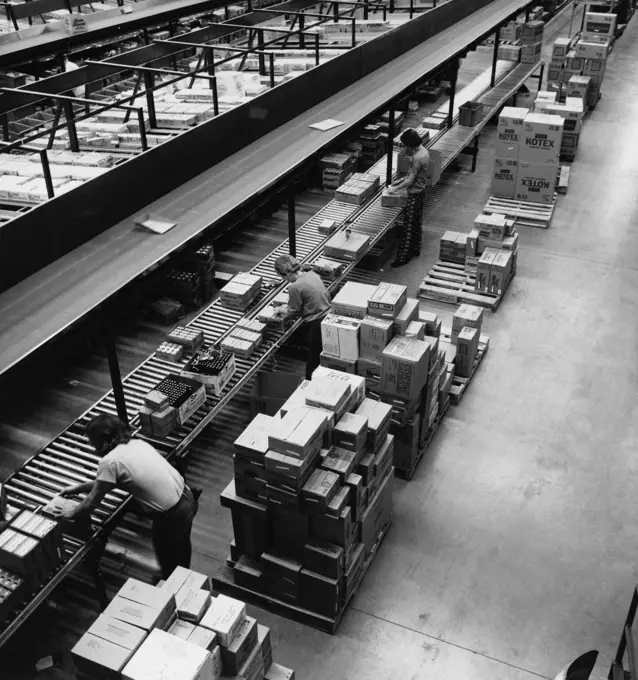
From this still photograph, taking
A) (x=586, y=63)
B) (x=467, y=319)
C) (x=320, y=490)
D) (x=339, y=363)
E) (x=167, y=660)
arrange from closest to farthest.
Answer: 1. (x=167, y=660)
2. (x=320, y=490)
3. (x=339, y=363)
4. (x=467, y=319)
5. (x=586, y=63)

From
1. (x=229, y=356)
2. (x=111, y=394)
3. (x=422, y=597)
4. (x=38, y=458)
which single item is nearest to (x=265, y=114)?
(x=229, y=356)

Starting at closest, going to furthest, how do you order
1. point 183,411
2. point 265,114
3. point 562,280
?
point 183,411 → point 265,114 → point 562,280

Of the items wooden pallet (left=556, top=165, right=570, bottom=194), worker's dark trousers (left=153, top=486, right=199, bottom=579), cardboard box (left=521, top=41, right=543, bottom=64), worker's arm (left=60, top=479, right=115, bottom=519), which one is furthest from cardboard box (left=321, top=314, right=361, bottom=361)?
cardboard box (left=521, top=41, right=543, bottom=64)

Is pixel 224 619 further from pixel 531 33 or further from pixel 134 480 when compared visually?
pixel 531 33

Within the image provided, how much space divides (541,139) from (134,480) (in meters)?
8.96

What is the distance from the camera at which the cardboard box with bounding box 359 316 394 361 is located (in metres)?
6.34

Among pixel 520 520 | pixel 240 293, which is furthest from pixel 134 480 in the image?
pixel 520 520

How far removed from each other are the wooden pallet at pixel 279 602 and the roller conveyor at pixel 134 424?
1.02 metres

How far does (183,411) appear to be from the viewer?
5.83m

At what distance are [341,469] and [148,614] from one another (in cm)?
167

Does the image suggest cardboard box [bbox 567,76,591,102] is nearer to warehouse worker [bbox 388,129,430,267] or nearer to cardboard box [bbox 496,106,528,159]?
cardboard box [bbox 496,106,528,159]

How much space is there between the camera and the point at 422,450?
671cm

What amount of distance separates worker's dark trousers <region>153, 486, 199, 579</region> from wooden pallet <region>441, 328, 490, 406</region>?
131 inches

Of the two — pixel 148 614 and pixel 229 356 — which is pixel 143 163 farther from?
pixel 148 614
